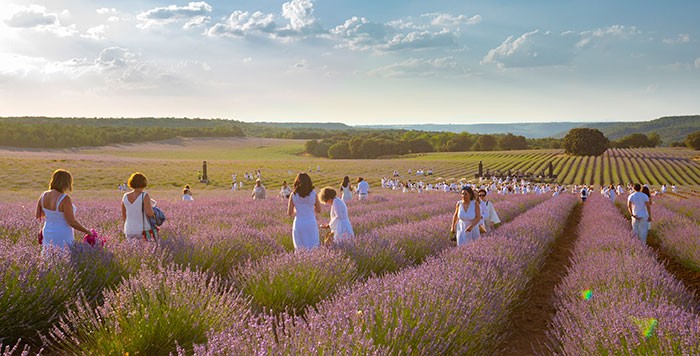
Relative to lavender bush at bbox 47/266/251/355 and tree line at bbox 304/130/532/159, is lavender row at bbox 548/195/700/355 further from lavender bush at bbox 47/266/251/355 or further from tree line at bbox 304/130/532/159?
tree line at bbox 304/130/532/159

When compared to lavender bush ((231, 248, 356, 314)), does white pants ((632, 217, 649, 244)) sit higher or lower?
lower

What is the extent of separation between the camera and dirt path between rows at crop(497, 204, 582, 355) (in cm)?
470

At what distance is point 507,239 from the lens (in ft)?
23.8

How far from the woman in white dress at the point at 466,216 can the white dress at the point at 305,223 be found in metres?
2.44

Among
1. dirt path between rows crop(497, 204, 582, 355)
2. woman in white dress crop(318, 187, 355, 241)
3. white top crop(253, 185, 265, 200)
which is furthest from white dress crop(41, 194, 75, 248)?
white top crop(253, 185, 265, 200)

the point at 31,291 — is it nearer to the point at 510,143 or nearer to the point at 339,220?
the point at 339,220

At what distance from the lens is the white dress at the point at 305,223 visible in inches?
256

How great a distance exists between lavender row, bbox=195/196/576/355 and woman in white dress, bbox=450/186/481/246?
221 centimetres

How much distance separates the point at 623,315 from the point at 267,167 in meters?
67.9

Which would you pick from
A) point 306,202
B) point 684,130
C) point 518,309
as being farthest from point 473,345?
point 684,130

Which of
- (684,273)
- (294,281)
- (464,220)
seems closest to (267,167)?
(464,220)

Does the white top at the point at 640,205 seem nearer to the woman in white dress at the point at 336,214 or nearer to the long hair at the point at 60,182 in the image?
the woman in white dress at the point at 336,214

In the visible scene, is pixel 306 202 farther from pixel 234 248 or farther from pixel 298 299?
pixel 298 299

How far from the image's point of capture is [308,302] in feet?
14.8
